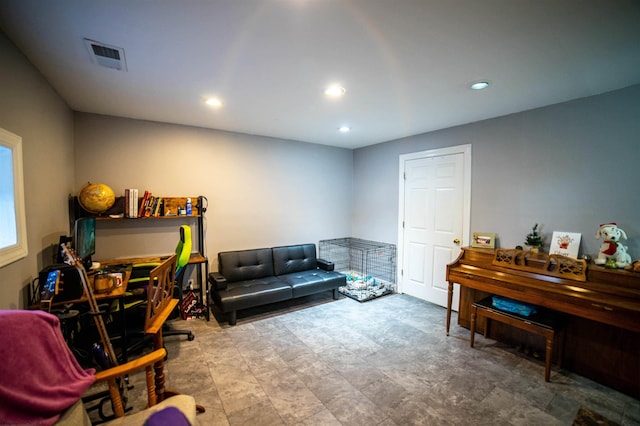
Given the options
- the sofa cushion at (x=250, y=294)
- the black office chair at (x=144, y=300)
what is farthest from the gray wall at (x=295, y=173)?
the sofa cushion at (x=250, y=294)

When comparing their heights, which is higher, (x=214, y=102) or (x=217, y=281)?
(x=214, y=102)

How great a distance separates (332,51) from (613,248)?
113 inches

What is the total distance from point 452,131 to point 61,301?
4.51 m

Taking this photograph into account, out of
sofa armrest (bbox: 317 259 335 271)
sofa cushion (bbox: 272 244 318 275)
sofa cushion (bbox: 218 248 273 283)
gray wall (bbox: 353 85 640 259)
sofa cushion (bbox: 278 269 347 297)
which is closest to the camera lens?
gray wall (bbox: 353 85 640 259)

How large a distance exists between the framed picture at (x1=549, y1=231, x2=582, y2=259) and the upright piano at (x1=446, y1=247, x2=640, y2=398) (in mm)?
158

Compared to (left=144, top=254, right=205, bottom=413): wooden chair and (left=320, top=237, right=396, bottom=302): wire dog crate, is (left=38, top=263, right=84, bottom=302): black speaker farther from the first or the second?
(left=320, top=237, right=396, bottom=302): wire dog crate

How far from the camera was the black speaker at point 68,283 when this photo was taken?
6.76 ft

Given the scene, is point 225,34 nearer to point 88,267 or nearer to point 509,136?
point 88,267

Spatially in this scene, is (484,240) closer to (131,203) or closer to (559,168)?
(559,168)

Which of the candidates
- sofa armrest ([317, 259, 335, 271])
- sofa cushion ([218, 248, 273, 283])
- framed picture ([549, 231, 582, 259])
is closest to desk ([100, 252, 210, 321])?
sofa cushion ([218, 248, 273, 283])

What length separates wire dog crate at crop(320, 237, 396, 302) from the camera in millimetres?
4452

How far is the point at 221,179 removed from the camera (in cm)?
405

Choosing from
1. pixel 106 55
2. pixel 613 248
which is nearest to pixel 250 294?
pixel 106 55

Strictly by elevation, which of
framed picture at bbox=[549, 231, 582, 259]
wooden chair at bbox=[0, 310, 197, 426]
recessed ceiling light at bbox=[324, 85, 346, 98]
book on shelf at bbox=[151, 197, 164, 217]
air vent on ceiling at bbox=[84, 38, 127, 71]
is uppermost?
recessed ceiling light at bbox=[324, 85, 346, 98]
